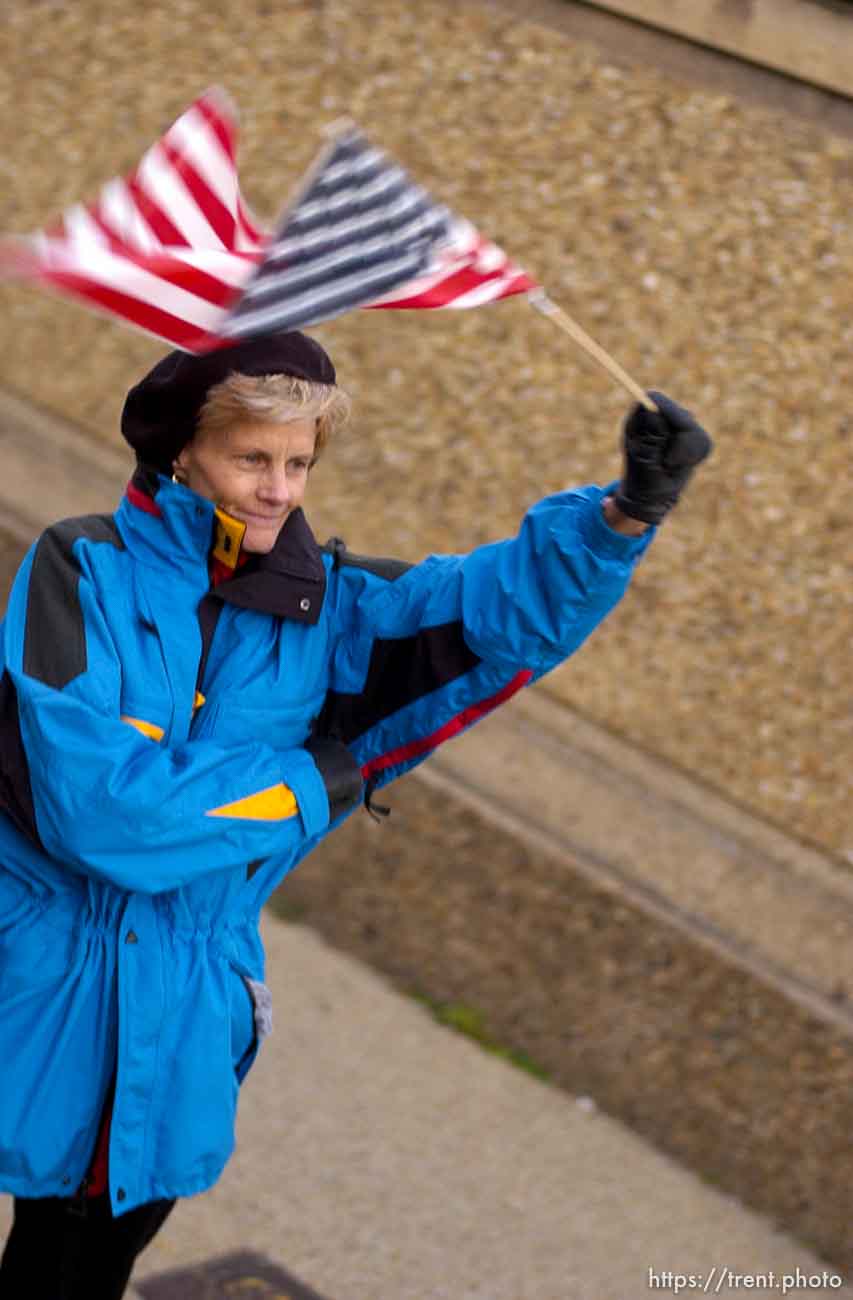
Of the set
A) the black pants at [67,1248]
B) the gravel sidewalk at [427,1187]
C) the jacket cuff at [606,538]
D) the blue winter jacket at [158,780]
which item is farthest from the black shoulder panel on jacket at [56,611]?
the gravel sidewalk at [427,1187]

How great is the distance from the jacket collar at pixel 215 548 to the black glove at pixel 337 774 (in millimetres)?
192

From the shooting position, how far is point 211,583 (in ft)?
8.75

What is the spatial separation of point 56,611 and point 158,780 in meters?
0.30

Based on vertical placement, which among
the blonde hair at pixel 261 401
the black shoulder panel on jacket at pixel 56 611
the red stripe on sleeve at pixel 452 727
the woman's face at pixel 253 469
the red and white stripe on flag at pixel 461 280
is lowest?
the red stripe on sleeve at pixel 452 727

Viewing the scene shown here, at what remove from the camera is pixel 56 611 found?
255cm

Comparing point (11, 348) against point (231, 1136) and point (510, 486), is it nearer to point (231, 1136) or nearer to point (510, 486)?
point (510, 486)

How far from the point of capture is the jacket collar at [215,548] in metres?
2.59

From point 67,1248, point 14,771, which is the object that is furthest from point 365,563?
point 67,1248

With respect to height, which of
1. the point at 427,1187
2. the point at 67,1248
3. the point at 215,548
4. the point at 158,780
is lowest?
the point at 427,1187

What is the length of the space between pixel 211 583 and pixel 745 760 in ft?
7.57

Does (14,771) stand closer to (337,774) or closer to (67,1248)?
(337,774)

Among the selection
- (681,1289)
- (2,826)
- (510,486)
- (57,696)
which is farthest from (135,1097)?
(510,486)

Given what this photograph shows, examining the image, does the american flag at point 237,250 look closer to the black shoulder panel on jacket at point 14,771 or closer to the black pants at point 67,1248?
the black shoulder panel on jacket at point 14,771

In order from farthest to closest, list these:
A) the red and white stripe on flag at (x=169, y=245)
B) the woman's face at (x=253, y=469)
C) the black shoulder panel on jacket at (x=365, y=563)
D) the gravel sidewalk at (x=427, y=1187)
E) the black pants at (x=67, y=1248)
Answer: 1. the gravel sidewalk at (x=427, y=1187)
2. the black shoulder panel on jacket at (x=365, y=563)
3. the black pants at (x=67, y=1248)
4. the woman's face at (x=253, y=469)
5. the red and white stripe on flag at (x=169, y=245)
